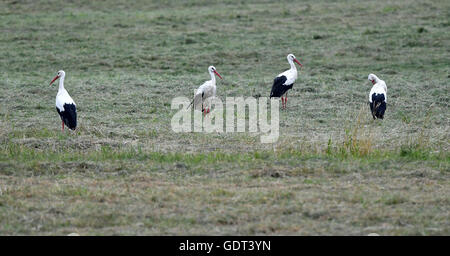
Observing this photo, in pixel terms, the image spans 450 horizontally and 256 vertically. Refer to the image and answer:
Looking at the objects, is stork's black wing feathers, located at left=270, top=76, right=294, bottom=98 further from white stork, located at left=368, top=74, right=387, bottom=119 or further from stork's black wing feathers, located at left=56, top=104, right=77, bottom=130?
stork's black wing feathers, located at left=56, top=104, right=77, bottom=130

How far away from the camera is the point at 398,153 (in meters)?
7.57

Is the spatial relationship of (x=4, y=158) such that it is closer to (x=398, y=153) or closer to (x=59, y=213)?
(x=59, y=213)

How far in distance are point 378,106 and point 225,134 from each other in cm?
242

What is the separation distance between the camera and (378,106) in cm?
1006

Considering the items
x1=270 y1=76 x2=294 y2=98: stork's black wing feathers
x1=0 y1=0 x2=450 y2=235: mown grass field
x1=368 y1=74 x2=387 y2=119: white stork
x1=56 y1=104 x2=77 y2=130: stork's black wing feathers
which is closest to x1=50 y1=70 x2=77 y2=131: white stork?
x1=56 y1=104 x2=77 y2=130: stork's black wing feathers

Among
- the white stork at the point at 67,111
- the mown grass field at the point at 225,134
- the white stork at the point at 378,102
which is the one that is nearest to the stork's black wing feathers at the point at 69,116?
the white stork at the point at 67,111

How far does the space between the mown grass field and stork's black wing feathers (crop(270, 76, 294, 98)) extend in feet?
0.99

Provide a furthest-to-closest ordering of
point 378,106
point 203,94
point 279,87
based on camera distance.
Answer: point 203,94 → point 279,87 → point 378,106

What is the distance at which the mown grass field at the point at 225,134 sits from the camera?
18.4ft

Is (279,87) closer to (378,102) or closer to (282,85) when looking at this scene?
(282,85)

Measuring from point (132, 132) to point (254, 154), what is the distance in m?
2.16

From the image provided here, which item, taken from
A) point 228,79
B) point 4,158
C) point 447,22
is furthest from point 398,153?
point 447,22

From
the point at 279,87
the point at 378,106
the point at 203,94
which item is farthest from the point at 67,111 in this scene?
the point at 378,106

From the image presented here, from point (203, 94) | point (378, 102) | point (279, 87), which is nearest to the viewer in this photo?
point (378, 102)
